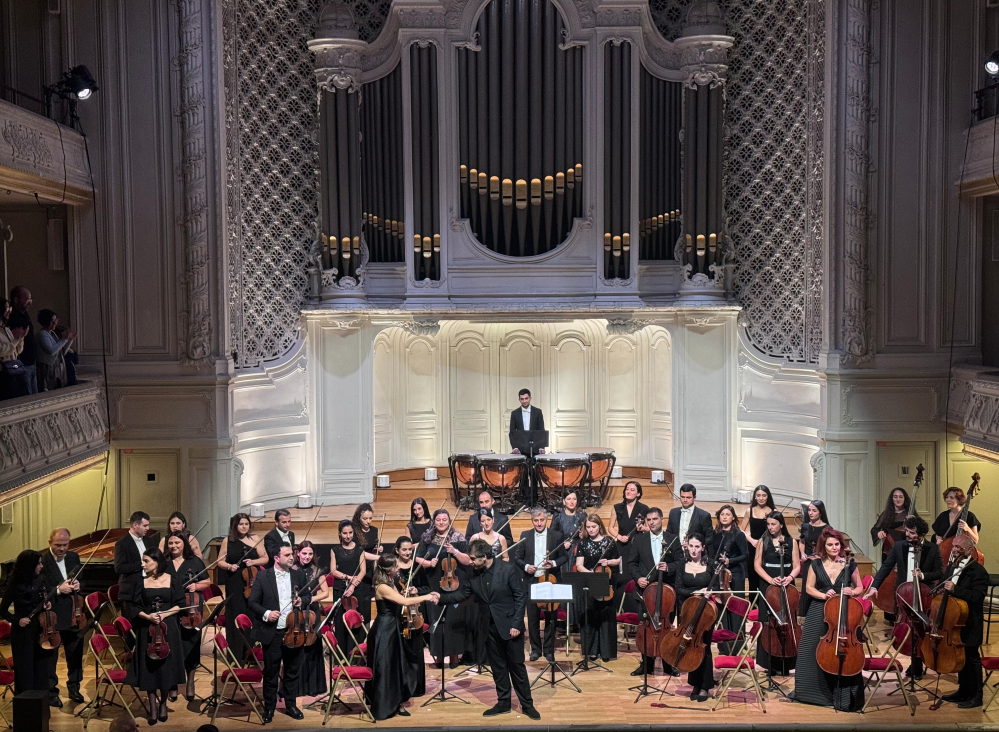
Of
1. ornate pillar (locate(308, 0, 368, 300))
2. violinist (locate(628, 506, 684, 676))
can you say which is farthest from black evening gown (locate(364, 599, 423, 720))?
→ ornate pillar (locate(308, 0, 368, 300))

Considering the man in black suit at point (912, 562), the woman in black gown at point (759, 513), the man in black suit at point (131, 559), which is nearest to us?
the man in black suit at point (131, 559)

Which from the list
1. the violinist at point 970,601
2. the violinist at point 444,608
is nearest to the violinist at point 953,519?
the violinist at point 970,601

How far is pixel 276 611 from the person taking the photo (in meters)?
8.48

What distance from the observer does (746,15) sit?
13.6 m

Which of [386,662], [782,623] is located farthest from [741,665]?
[386,662]

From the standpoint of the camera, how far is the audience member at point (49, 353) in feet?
35.6

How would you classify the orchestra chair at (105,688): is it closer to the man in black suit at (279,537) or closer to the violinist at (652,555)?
the man in black suit at (279,537)

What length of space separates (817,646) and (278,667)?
158 inches

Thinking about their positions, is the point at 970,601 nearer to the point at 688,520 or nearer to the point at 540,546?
the point at 688,520

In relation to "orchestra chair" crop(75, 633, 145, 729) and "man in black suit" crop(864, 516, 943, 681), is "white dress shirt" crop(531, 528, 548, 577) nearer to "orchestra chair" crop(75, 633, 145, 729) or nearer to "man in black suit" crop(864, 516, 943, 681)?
"man in black suit" crop(864, 516, 943, 681)

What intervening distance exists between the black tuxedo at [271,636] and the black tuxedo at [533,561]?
1.87m

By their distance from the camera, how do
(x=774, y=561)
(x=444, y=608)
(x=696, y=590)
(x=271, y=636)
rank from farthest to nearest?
(x=444, y=608), (x=774, y=561), (x=696, y=590), (x=271, y=636)

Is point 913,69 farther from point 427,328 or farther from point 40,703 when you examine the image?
point 40,703

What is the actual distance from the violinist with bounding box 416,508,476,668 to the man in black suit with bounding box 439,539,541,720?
0.51 m
